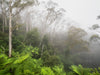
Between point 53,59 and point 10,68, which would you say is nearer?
point 10,68

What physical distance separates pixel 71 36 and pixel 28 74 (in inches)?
411

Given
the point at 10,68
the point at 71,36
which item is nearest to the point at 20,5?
the point at 10,68

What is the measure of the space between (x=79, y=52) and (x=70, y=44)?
3.92 m

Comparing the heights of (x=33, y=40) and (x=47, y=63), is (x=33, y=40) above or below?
above

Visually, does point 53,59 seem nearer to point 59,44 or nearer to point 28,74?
point 28,74

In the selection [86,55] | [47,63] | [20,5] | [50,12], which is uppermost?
[50,12]

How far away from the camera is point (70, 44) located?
11062 millimetres

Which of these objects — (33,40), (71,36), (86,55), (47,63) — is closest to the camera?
(47,63)

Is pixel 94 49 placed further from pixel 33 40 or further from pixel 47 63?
pixel 33 40

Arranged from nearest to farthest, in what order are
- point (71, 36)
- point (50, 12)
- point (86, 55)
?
point (50, 12) → point (71, 36) → point (86, 55)

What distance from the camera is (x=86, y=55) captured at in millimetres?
12555

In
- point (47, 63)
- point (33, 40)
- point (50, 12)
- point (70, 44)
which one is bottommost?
point (47, 63)

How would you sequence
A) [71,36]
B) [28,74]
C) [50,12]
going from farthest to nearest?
[71,36]
[50,12]
[28,74]

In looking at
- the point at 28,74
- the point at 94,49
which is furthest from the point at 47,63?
the point at 94,49
